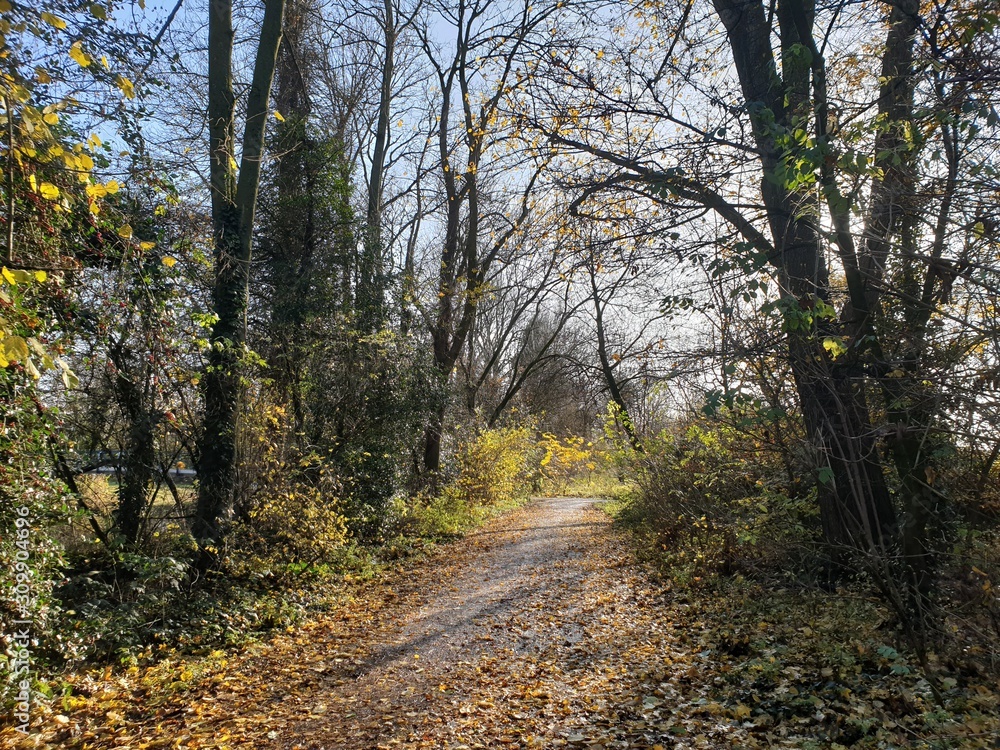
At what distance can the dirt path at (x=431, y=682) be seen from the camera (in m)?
4.24

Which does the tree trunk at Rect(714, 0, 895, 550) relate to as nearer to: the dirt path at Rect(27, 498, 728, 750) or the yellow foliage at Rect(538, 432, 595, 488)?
the dirt path at Rect(27, 498, 728, 750)

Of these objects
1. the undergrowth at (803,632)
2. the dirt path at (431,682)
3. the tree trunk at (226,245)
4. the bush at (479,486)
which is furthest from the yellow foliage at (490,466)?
the undergrowth at (803,632)

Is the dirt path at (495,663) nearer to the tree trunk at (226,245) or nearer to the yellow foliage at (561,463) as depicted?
the tree trunk at (226,245)

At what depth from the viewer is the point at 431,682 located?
17.0 feet

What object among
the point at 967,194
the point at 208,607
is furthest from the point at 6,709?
the point at 967,194

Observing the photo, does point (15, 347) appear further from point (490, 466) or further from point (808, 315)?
point (490, 466)

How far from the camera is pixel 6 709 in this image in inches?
156

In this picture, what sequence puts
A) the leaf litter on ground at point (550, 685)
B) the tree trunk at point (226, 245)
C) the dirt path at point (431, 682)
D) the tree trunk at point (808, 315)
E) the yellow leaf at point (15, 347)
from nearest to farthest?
the yellow leaf at point (15, 347) < the leaf litter on ground at point (550, 685) < the dirt path at point (431, 682) < the tree trunk at point (808, 315) < the tree trunk at point (226, 245)

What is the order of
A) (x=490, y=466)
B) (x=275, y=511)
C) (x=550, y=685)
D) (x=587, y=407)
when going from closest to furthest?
(x=550, y=685) → (x=275, y=511) → (x=587, y=407) → (x=490, y=466)

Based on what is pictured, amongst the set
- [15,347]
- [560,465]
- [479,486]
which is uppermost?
[15,347]

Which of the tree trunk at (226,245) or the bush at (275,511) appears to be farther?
the bush at (275,511)

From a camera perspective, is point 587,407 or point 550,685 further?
point 587,407

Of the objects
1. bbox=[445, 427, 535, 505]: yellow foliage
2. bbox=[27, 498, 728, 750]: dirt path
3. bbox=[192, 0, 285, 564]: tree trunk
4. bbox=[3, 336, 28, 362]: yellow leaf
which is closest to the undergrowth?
bbox=[27, 498, 728, 750]: dirt path

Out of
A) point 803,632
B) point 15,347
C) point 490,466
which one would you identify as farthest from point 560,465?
point 15,347
